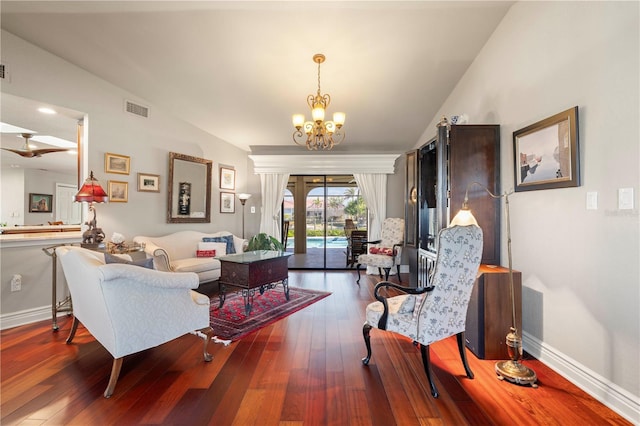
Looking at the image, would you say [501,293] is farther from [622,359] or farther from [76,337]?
[76,337]

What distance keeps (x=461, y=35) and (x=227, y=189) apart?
4547 mm

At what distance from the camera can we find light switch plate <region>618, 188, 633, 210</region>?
164 centimetres

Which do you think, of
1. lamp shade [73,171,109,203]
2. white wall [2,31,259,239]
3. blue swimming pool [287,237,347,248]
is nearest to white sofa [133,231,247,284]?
white wall [2,31,259,239]

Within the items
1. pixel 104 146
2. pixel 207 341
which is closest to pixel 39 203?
pixel 104 146

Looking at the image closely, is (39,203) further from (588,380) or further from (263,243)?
(588,380)

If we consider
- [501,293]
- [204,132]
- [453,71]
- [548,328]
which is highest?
[453,71]

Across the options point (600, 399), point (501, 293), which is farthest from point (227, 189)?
point (600, 399)

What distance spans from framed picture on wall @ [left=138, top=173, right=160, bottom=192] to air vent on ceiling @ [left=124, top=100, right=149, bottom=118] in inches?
35.5

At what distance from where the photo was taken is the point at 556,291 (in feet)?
7.11

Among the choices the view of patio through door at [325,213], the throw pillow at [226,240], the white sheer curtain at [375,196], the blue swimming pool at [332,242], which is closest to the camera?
the throw pillow at [226,240]

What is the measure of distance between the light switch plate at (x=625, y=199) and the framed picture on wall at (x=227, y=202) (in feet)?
17.5

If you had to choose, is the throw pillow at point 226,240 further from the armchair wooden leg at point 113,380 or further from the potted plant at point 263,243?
the armchair wooden leg at point 113,380

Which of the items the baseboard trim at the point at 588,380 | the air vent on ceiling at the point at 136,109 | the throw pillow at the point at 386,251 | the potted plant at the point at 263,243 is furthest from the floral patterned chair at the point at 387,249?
the air vent on ceiling at the point at 136,109

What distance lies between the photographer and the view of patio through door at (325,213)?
19.5 feet
